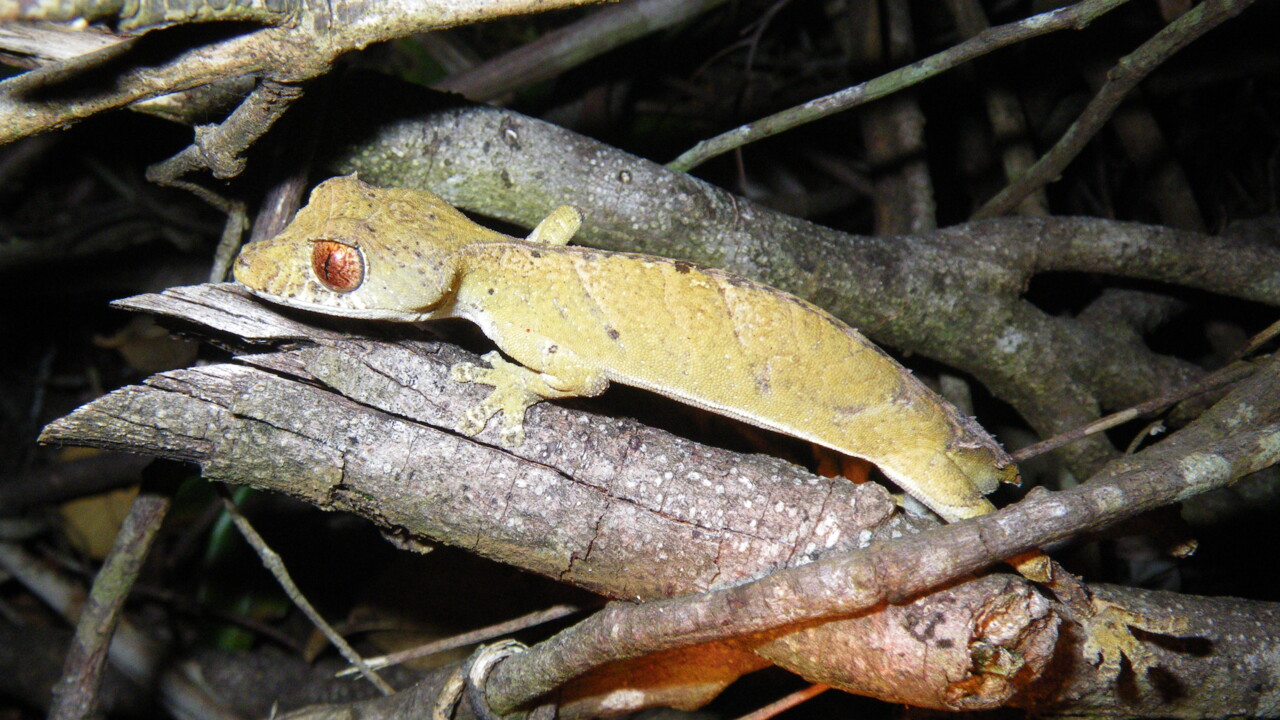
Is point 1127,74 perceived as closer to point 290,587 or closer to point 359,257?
point 359,257

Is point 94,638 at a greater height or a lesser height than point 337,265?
lesser

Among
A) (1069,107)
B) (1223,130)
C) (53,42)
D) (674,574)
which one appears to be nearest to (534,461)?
(674,574)

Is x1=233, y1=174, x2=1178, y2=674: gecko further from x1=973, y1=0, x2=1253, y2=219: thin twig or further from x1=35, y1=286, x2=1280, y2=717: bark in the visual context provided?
x1=973, y1=0, x2=1253, y2=219: thin twig

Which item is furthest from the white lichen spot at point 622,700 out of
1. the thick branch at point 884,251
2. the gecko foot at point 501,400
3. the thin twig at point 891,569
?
the thick branch at point 884,251

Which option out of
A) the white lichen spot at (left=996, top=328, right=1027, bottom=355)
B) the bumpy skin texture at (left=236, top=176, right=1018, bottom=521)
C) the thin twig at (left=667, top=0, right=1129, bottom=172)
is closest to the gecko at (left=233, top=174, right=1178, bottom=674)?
the bumpy skin texture at (left=236, top=176, right=1018, bottom=521)

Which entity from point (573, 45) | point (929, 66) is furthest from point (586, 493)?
point (573, 45)

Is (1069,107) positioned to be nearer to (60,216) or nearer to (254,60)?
(254,60)

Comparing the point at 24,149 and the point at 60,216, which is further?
the point at 60,216
